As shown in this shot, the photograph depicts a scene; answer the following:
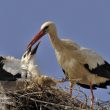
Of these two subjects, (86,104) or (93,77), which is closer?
(86,104)

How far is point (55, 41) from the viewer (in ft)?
43.8

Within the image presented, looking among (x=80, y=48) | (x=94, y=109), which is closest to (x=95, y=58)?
(x=80, y=48)

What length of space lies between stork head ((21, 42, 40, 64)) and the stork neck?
434 millimetres

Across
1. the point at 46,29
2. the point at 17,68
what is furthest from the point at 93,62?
the point at 17,68

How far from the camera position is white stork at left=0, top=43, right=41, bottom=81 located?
12104 millimetres

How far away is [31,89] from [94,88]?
1693mm

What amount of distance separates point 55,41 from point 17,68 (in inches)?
51.3

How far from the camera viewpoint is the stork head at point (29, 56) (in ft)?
41.6

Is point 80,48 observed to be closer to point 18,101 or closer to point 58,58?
point 58,58

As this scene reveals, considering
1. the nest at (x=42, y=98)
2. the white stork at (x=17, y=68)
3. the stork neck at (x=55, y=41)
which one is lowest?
the nest at (x=42, y=98)

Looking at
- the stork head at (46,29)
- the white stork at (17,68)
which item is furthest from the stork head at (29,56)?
the stork head at (46,29)

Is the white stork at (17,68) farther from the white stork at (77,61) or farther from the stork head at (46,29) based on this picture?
the white stork at (77,61)

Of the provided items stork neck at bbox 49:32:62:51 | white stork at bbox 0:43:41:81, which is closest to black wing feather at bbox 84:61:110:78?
stork neck at bbox 49:32:62:51

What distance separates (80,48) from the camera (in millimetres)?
13328
